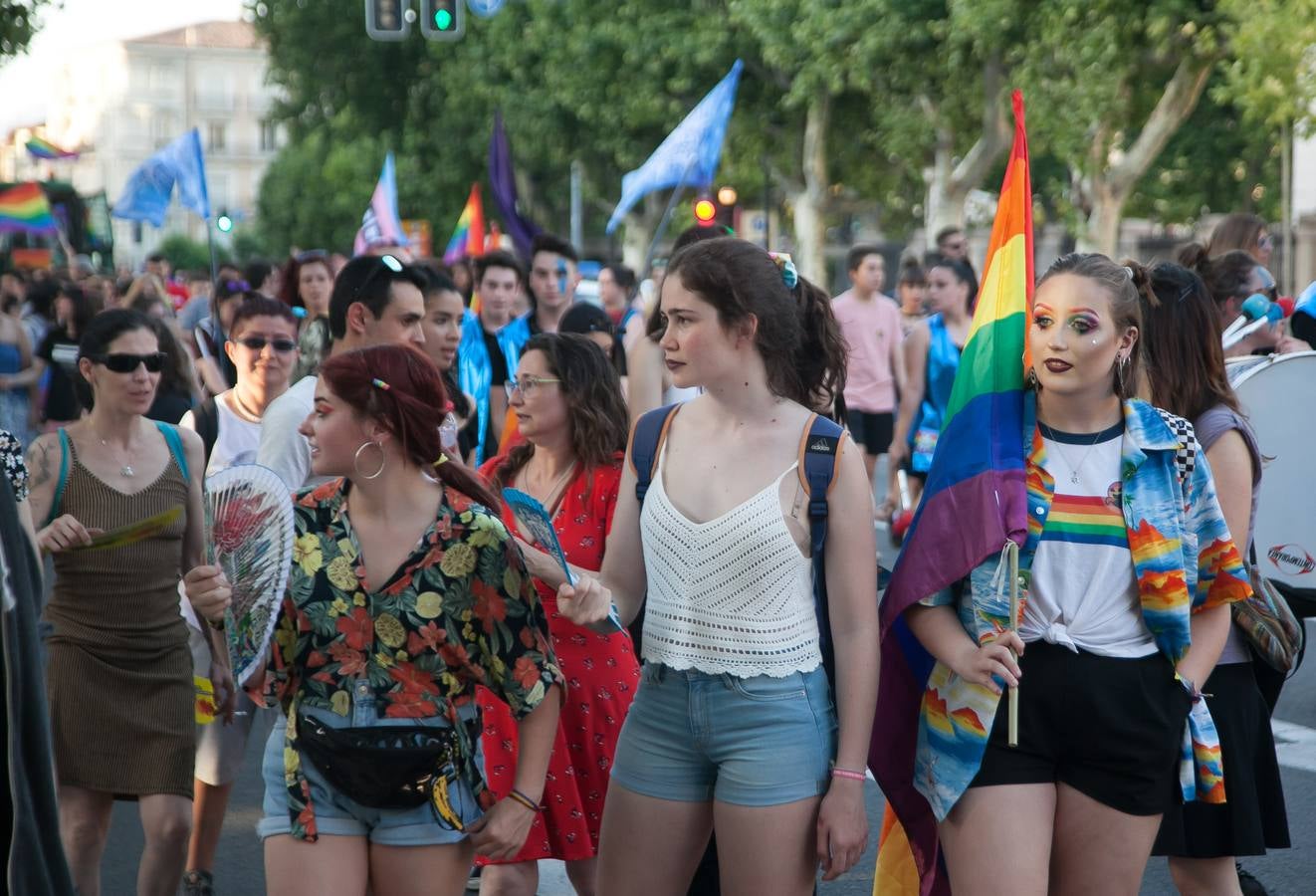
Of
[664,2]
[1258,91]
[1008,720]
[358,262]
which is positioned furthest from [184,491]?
[664,2]

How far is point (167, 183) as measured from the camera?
65.7 feet

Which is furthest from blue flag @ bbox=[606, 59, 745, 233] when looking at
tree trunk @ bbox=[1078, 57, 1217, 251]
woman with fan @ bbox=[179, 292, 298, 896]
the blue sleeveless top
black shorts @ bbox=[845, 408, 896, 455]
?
tree trunk @ bbox=[1078, 57, 1217, 251]

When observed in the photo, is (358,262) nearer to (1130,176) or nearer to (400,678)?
(400,678)

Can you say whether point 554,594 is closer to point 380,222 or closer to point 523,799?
point 523,799

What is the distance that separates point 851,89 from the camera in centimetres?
3831

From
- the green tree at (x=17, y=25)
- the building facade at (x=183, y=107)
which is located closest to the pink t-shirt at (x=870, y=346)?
the green tree at (x=17, y=25)

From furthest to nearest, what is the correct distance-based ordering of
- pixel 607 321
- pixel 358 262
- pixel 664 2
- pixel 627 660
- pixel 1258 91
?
pixel 664 2, pixel 1258 91, pixel 607 321, pixel 358 262, pixel 627 660

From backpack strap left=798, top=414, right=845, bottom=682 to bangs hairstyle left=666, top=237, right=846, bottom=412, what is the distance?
0.53 feet

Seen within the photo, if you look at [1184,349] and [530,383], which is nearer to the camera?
[1184,349]

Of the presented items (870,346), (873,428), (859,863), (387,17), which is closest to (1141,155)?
(387,17)

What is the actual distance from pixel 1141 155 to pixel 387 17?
1742 centimetres

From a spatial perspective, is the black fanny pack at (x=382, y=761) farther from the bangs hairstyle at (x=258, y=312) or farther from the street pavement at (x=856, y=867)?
the bangs hairstyle at (x=258, y=312)

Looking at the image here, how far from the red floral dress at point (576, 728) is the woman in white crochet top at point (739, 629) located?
85 cm

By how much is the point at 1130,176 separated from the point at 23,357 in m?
24.1
